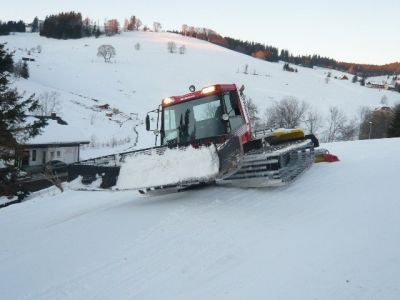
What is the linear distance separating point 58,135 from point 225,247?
3521cm

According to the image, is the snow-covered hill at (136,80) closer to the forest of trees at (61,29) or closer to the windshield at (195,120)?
the forest of trees at (61,29)

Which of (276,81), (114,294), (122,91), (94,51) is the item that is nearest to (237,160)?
(114,294)

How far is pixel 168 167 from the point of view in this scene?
7.94m

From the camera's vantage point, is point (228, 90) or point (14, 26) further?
point (14, 26)

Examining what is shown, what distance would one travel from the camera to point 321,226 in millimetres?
6027

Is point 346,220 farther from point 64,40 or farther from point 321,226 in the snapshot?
point 64,40

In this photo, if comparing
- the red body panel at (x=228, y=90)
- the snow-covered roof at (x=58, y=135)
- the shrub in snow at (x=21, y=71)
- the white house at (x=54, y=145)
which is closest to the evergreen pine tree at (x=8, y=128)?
the red body panel at (x=228, y=90)

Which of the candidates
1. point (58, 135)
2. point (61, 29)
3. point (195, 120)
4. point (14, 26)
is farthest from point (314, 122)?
point (14, 26)

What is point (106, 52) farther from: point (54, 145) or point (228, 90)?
point (228, 90)

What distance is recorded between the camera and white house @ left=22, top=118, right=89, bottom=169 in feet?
115

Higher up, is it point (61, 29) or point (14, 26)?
point (14, 26)

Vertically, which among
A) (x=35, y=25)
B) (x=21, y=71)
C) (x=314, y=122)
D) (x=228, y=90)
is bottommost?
(x=314, y=122)

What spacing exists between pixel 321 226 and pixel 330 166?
198 inches

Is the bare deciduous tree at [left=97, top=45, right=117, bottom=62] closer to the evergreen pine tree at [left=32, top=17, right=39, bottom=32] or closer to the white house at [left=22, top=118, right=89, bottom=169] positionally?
the evergreen pine tree at [left=32, top=17, right=39, bottom=32]
